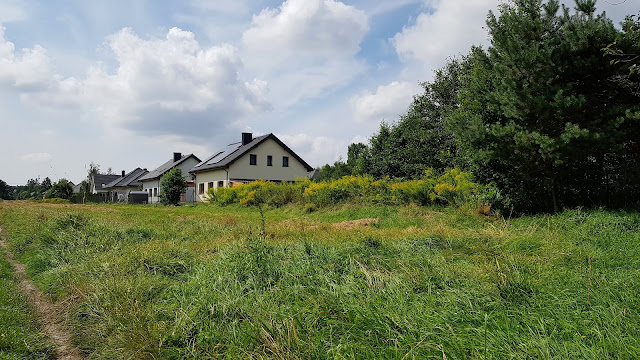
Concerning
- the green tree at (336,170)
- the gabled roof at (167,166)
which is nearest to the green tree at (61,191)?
the gabled roof at (167,166)

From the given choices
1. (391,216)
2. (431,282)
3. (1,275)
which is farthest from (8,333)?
(391,216)

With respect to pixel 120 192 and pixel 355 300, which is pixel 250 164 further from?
pixel 120 192

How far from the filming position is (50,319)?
4340 mm

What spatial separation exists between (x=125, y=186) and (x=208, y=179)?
98.5 ft

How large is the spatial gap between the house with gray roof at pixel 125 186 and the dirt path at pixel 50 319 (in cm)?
5344

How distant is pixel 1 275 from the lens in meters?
6.04

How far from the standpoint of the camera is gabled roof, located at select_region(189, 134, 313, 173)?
107ft

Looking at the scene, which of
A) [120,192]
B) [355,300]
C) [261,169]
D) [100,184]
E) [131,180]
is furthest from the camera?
[100,184]

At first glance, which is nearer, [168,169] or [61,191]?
[168,169]

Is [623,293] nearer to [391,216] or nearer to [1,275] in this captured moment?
[1,275]

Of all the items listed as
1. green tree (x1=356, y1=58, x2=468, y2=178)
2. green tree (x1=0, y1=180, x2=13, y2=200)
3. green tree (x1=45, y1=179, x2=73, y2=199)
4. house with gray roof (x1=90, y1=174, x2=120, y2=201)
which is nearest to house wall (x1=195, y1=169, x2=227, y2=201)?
green tree (x1=356, y1=58, x2=468, y2=178)

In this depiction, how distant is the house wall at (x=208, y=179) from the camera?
3297cm

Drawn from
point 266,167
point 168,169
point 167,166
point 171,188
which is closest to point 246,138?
point 266,167

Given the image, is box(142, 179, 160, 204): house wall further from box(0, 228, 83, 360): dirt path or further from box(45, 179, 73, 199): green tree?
box(0, 228, 83, 360): dirt path
